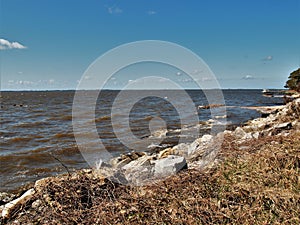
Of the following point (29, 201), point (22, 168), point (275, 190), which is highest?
point (275, 190)

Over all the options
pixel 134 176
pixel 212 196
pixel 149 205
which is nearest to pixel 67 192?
pixel 149 205

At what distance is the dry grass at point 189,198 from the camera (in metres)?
2.59

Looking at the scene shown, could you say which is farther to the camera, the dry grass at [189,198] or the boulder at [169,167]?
the boulder at [169,167]

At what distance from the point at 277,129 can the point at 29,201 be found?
5.72 metres

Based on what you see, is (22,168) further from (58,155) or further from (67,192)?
(67,192)

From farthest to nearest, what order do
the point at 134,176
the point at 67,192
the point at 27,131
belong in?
the point at 27,131 → the point at 134,176 → the point at 67,192

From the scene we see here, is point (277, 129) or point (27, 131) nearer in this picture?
point (277, 129)

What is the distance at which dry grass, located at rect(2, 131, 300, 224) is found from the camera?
102 inches

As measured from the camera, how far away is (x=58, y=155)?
28.5ft

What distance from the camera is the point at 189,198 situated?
2818 mm

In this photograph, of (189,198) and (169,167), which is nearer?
(189,198)

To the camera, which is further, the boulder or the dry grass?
the boulder

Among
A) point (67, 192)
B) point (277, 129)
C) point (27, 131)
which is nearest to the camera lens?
point (67, 192)

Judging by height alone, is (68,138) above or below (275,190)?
below
